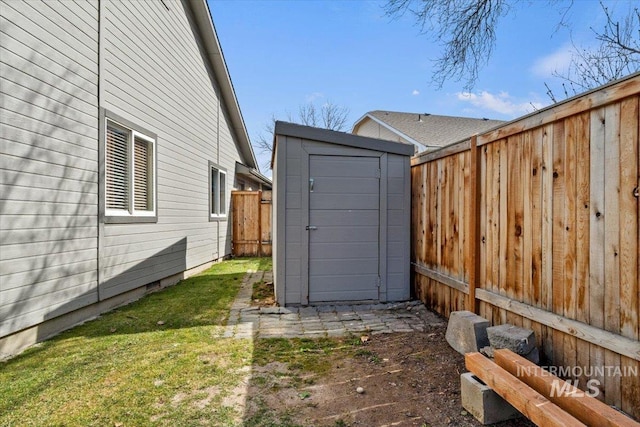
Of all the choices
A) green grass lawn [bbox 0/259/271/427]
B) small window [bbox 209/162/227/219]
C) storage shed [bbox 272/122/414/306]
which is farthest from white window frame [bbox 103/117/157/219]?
small window [bbox 209/162/227/219]

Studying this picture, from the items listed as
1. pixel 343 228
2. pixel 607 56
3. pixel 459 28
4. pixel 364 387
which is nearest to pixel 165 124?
pixel 343 228

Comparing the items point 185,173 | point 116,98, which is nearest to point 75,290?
point 116,98

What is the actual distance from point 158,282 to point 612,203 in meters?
6.34

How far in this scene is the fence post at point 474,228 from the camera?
3463 mm

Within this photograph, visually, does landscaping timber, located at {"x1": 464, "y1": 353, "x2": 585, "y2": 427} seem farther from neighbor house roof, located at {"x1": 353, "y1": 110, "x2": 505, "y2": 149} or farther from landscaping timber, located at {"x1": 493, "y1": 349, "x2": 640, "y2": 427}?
neighbor house roof, located at {"x1": 353, "y1": 110, "x2": 505, "y2": 149}

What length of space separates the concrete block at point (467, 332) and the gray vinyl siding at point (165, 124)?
442 cm

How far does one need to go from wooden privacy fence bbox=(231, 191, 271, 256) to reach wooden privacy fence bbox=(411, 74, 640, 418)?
24.2ft

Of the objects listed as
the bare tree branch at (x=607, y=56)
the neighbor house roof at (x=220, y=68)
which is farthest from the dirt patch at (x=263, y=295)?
the bare tree branch at (x=607, y=56)

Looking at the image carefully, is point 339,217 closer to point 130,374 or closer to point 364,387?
point 364,387

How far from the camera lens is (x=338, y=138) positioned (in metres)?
4.70

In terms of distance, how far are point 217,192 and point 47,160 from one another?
5.85 m

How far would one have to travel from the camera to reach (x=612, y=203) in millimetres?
2041

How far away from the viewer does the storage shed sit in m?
4.63

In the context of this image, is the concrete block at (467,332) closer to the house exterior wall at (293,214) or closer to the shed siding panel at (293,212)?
the house exterior wall at (293,214)
